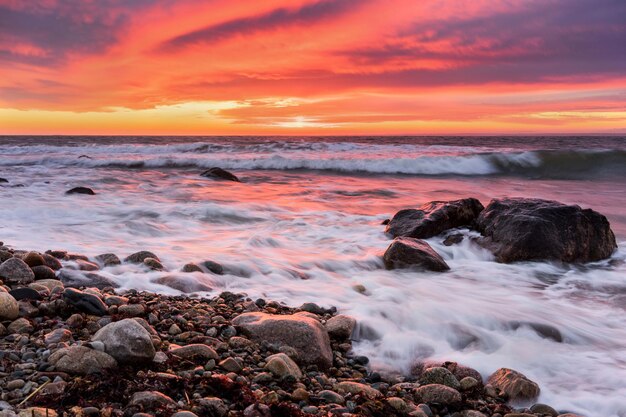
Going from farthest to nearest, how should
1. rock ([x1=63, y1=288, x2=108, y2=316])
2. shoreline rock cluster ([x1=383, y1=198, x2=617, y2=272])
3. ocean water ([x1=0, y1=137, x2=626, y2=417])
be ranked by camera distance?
shoreline rock cluster ([x1=383, y1=198, x2=617, y2=272]) < ocean water ([x1=0, y1=137, x2=626, y2=417]) < rock ([x1=63, y1=288, x2=108, y2=316])

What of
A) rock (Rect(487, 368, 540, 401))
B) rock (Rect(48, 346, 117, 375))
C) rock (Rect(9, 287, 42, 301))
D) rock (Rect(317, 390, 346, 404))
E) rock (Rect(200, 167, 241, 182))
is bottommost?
rock (Rect(487, 368, 540, 401))

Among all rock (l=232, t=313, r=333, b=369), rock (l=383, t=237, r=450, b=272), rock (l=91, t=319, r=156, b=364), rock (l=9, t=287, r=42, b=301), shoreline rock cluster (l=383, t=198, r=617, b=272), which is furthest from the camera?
shoreline rock cluster (l=383, t=198, r=617, b=272)

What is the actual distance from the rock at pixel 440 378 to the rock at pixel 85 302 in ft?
7.56

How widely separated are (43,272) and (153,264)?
1.15 metres

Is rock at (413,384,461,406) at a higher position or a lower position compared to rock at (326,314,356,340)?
lower

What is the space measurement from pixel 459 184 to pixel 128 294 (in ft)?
50.1

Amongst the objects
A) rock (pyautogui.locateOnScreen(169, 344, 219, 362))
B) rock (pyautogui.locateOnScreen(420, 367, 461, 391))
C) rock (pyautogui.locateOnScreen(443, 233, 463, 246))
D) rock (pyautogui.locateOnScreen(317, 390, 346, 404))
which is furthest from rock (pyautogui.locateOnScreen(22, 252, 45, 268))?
rock (pyautogui.locateOnScreen(443, 233, 463, 246))

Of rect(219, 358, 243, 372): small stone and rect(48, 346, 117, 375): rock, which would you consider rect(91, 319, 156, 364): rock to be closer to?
rect(48, 346, 117, 375): rock

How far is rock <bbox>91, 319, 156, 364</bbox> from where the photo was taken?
2.72 meters

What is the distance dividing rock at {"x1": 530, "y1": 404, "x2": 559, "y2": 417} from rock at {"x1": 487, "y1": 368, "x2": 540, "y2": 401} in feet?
0.31

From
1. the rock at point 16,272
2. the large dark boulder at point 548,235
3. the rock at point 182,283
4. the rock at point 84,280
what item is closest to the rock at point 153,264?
the rock at point 182,283

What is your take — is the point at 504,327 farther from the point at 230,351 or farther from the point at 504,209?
the point at 504,209

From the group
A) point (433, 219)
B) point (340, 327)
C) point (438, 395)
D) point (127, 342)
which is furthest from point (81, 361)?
point (433, 219)

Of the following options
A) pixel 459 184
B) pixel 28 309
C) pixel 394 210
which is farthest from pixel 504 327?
pixel 459 184
